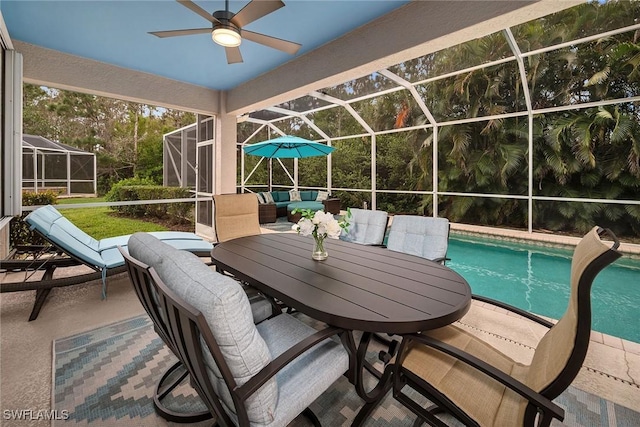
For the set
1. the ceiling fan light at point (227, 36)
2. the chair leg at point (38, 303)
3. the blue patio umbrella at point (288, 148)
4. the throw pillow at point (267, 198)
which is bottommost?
the chair leg at point (38, 303)

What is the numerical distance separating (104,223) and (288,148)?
810 cm

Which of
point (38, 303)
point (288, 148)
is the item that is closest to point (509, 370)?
point (38, 303)

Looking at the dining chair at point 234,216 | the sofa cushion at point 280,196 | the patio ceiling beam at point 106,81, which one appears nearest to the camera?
the dining chair at point 234,216

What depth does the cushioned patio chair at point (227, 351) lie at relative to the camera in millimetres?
1057

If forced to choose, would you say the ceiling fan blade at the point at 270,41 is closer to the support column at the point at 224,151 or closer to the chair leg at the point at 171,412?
the chair leg at the point at 171,412

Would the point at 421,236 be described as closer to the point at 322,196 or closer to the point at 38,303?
the point at 38,303

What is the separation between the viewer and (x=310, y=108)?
790cm

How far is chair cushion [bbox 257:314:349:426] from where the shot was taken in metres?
1.27

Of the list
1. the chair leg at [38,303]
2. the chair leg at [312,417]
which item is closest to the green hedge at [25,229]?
the chair leg at [38,303]

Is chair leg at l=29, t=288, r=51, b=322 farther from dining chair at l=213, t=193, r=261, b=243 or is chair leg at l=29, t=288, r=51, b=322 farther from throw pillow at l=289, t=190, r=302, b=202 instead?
throw pillow at l=289, t=190, r=302, b=202

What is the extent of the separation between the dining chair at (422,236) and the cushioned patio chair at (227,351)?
1874 millimetres

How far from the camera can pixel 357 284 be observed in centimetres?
188

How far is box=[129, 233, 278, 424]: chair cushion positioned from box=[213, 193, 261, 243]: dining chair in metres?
2.65

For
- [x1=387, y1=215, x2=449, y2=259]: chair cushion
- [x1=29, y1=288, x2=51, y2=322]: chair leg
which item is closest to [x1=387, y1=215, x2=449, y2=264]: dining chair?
[x1=387, y1=215, x2=449, y2=259]: chair cushion
